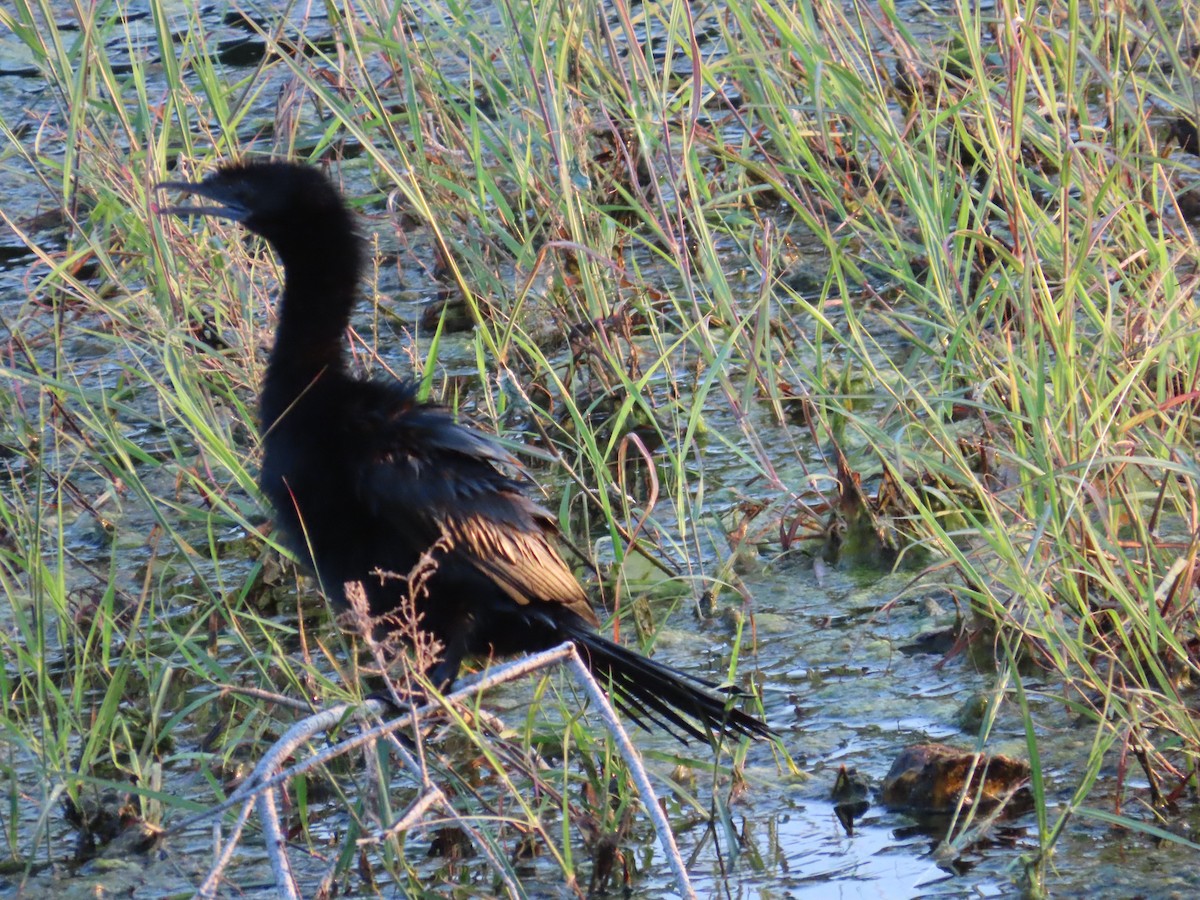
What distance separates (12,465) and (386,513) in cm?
226

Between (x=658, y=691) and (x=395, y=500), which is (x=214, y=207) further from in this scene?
(x=658, y=691)

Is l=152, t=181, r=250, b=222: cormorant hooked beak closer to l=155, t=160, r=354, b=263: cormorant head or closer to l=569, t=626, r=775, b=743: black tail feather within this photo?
l=155, t=160, r=354, b=263: cormorant head

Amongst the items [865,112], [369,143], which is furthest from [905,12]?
[369,143]

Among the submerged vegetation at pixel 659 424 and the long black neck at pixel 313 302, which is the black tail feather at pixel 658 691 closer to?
the submerged vegetation at pixel 659 424

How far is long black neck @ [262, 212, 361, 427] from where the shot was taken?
11.2 ft

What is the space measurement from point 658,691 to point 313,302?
1126 mm

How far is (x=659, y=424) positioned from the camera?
14.6 ft

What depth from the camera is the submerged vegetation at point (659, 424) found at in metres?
3.02

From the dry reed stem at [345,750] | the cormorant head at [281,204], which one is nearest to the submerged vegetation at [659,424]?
the dry reed stem at [345,750]

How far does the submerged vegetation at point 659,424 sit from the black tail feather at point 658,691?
0.29ft

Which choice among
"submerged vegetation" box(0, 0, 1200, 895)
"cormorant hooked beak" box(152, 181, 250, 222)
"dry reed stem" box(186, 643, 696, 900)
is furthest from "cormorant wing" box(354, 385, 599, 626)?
"dry reed stem" box(186, 643, 696, 900)

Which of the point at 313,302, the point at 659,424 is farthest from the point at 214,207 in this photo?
the point at 659,424

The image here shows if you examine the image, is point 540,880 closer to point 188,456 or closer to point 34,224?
point 188,456

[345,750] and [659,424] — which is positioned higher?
[345,750]
